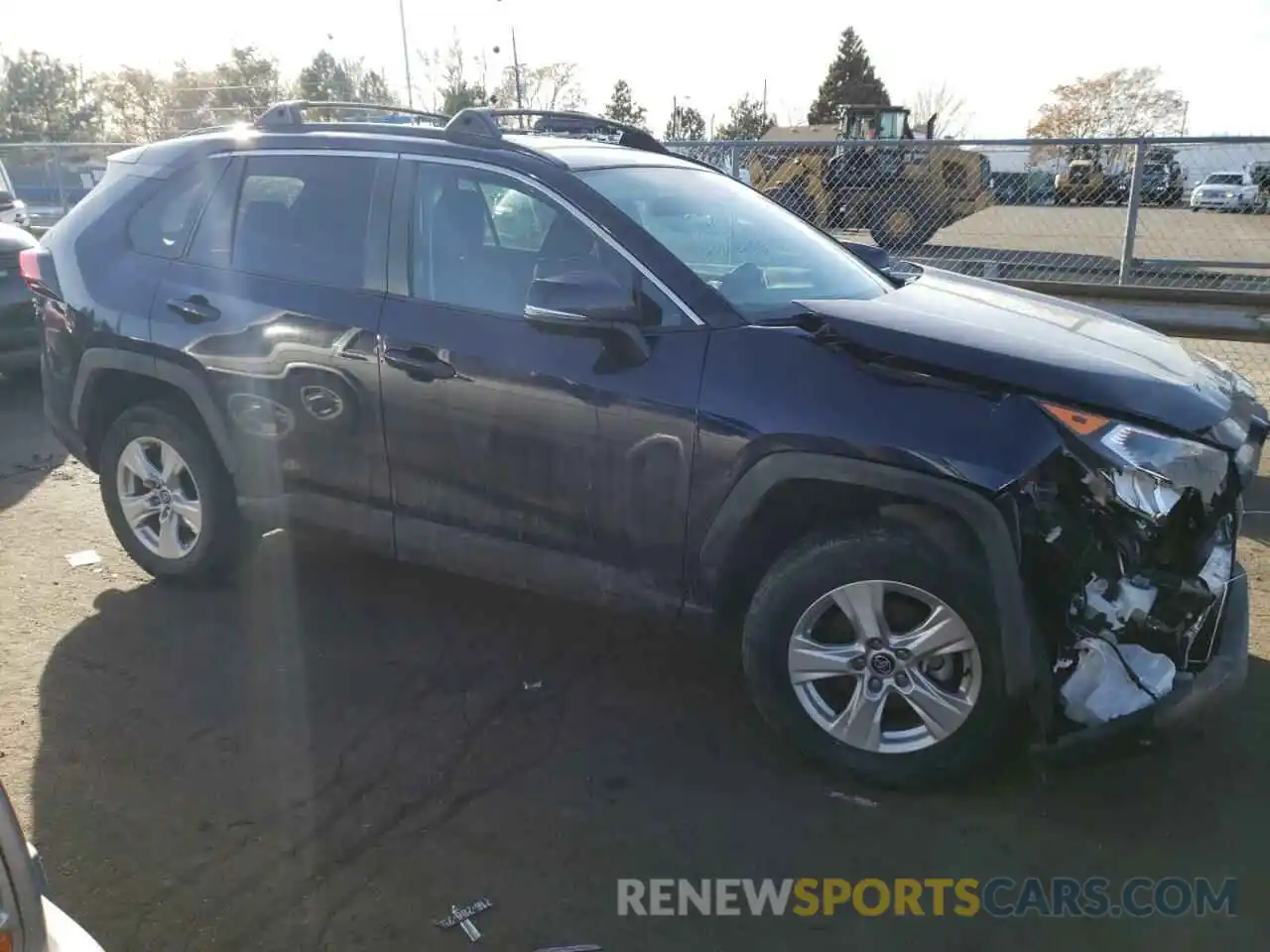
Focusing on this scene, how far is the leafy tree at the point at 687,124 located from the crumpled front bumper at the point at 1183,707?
122 ft

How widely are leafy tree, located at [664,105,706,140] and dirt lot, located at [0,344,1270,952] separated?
36.2 metres

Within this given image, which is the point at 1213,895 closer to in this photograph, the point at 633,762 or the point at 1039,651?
the point at 1039,651

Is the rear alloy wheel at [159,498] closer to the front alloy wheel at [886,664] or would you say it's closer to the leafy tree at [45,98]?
the front alloy wheel at [886,664]

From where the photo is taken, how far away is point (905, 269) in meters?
4.35

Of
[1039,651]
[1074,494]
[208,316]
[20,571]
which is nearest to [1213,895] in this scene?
[1039,651]

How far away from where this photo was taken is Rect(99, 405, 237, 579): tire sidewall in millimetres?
4164

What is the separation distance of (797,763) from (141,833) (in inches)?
77.0

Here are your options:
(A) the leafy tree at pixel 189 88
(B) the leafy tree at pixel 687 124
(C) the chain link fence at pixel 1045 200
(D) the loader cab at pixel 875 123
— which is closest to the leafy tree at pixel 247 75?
(A) the leafy tree at pixel 189 88

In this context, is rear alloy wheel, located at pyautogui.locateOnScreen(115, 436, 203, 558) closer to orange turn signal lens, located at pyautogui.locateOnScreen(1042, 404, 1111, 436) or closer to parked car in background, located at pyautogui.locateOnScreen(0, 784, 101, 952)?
parked car in background, located at pyautogui.locateOnScreen(0, 784, 101, 952)

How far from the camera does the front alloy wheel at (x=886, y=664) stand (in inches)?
113

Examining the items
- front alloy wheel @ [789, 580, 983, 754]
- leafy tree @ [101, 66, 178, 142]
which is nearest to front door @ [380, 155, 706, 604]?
front alloy wheel @ [789, 580, 983, 754]

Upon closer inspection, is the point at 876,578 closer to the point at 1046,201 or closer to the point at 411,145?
the point at 411,145

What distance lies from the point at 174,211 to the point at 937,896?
3840 millimetres

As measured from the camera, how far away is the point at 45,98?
5356 cm
